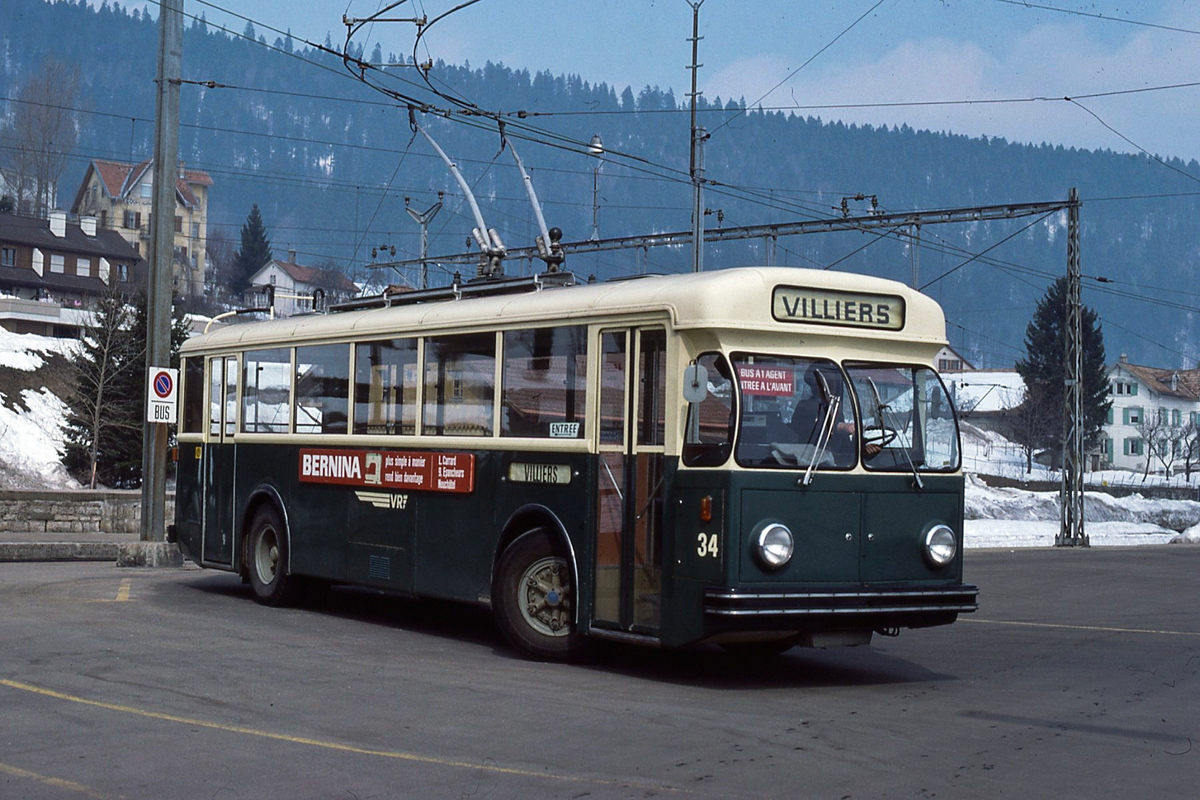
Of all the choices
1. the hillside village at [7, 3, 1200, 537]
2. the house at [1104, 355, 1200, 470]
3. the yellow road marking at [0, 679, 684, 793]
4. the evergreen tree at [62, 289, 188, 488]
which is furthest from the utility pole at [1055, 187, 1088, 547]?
the house at [1104, 355, 1200, 470]

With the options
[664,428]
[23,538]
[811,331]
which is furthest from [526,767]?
[23,538]

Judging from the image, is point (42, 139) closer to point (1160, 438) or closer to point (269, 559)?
point (1160, 438)

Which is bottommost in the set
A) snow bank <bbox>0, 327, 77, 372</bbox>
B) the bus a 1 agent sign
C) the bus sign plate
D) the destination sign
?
the bus sign plate

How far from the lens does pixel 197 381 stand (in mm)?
17125

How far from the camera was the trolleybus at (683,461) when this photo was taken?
1006 centimetres

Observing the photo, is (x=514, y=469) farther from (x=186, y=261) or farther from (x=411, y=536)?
(x=186, y=261)

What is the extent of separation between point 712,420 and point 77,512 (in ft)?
70.0

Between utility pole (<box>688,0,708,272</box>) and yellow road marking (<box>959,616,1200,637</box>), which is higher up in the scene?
utility pole (<box>688,0,708,272</box>)

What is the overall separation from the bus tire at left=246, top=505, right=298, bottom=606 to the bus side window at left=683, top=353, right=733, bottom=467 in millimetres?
6224

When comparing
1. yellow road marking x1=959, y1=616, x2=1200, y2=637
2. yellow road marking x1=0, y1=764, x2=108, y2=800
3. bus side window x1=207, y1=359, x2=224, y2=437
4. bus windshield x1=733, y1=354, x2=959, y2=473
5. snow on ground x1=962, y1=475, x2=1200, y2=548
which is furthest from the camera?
snow on ground x1=962, y1=475, x2=1200, y2=548

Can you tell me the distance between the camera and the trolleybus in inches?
396

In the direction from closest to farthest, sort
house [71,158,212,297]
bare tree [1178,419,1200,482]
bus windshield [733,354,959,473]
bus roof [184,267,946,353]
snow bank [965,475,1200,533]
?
bus windshield [733,354,959,473] → bus roof [184,267,946,353] → snow bank [965,475,1200,533] → bare tree [1178,419,1200,482] → house [71,158,212,297]

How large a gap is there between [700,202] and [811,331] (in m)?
18.1

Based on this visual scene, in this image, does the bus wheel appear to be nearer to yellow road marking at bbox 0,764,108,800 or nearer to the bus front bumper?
the bus front bumper
